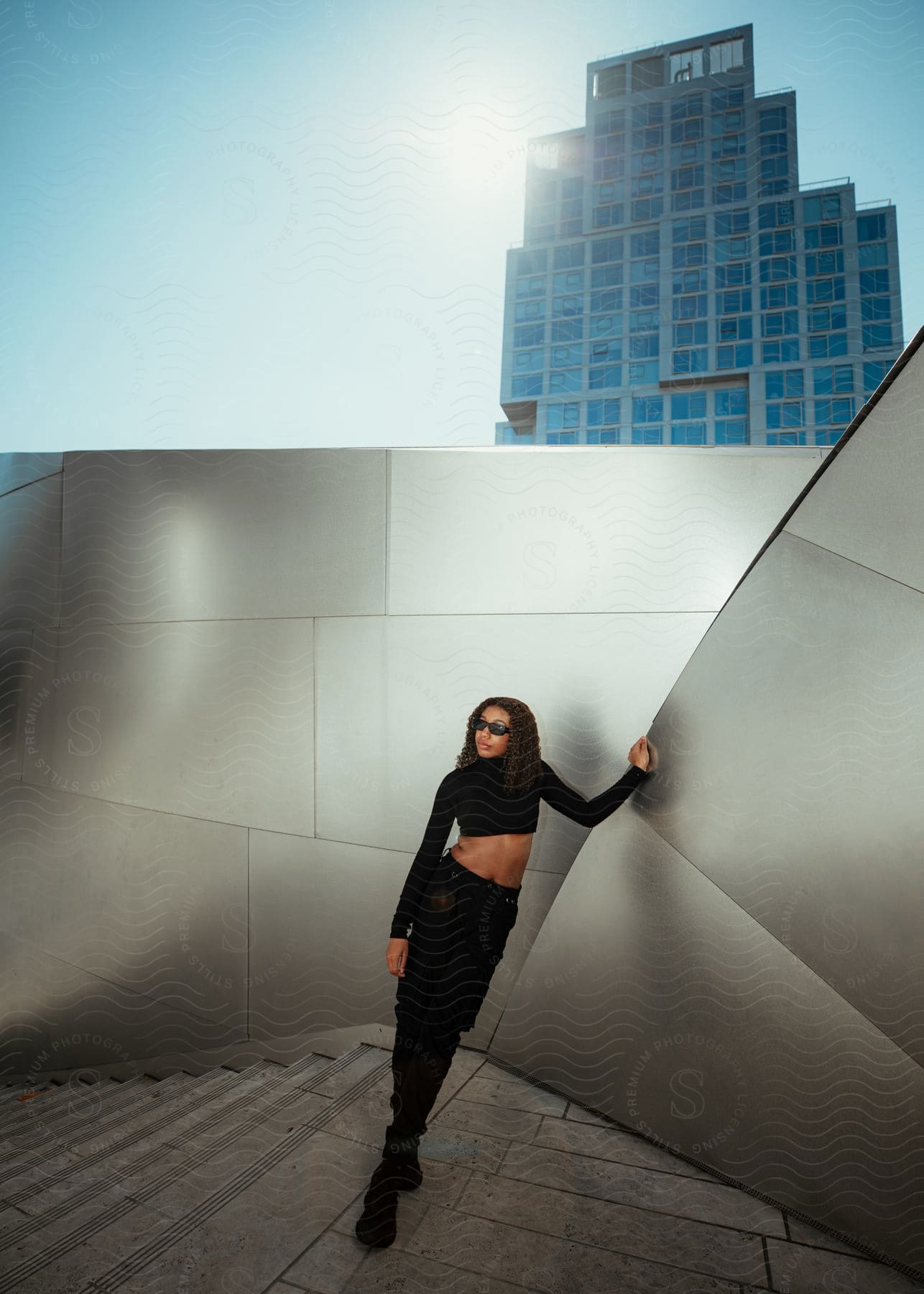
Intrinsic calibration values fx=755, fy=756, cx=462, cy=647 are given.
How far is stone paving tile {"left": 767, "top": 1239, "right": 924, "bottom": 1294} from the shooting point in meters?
1.76

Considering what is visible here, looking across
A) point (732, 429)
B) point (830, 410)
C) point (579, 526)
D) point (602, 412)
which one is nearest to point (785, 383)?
point (830, 410)

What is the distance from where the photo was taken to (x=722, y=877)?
2.12 meters

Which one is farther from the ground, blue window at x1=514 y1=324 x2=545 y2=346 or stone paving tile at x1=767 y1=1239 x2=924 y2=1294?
blue window at x1=514 y1=324 x2=545 y2=346

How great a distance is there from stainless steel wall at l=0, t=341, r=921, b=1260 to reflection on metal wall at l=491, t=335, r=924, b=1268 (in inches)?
0.5

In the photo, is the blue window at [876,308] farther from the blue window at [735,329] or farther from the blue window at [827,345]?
the blue window at [735,329]

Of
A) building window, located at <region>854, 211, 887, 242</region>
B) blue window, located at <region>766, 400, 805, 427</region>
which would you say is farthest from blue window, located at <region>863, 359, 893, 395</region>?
building window, located at <region>854, 211, 887, 242</region>

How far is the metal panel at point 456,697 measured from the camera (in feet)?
11.2

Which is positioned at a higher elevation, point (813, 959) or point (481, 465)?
point (481, 465)

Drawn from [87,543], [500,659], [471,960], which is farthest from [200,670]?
[471,960]

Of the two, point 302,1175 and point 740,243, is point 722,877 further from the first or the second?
point 740,243

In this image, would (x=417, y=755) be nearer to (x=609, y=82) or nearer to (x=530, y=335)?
(x=530, y=335)

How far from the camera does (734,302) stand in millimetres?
31609

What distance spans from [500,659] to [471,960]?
1.49m

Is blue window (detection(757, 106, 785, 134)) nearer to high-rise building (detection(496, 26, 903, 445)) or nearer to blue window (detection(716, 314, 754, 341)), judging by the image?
high-rise building (detection(496, 26, 903, 445))
